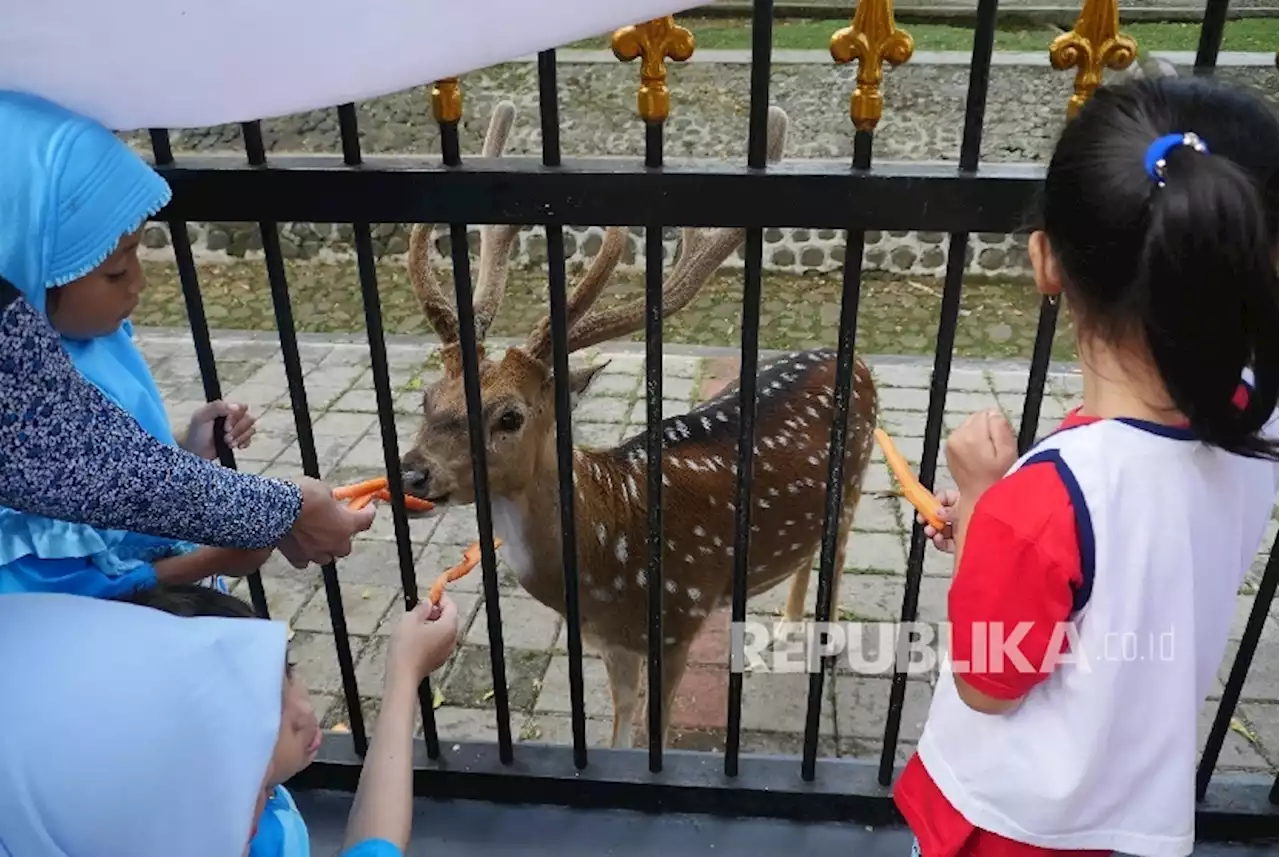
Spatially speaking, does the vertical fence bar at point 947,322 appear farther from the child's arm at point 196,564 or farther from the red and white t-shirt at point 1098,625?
the child's arm at point 196,564

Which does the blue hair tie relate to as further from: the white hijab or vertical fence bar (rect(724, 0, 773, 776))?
the white hijab

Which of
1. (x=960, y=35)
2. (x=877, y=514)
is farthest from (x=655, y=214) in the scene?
(x=960, y=35)

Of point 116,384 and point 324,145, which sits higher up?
point 116,384

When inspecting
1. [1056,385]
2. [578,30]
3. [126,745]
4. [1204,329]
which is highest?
[578,30]

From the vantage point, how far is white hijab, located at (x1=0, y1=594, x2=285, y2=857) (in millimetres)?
1184

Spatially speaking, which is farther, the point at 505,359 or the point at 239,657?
the point at 505,359

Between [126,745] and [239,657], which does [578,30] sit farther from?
[126,745]

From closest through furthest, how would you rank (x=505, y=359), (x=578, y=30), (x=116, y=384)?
(x=578, y=30) → (x=116, y=384) → (x=505, y=359)

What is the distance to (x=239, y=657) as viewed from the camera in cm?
130

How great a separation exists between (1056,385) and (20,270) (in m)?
5.79

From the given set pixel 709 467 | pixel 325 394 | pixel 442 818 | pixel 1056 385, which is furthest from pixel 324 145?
pixel 442 818

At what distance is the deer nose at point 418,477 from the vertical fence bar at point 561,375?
2.43 ft

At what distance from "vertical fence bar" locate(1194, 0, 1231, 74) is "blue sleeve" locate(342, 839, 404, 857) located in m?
1.79

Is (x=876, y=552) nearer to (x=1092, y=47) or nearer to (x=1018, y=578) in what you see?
(x=1092, y=47)
